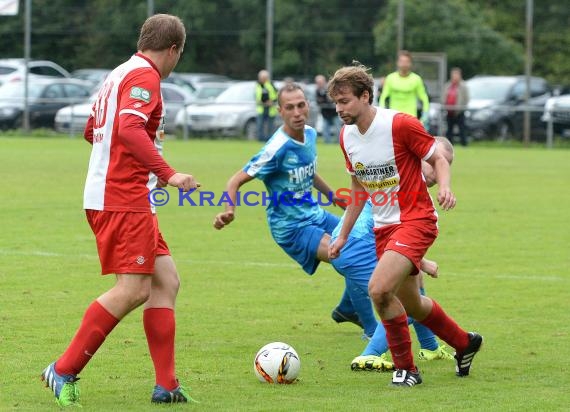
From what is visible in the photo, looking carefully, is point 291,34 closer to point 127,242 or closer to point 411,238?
point 411,238

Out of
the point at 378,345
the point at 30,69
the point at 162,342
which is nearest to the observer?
the point at 162,342

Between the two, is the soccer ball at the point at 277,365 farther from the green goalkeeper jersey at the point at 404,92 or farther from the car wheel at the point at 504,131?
the car wheel at the point at 504,131

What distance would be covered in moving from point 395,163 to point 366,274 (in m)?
1.09

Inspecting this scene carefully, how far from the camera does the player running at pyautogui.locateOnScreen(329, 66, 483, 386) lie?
6422mm

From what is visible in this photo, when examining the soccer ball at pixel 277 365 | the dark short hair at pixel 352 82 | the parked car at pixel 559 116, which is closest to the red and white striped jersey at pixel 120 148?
the dark short hair at pixel 352 82

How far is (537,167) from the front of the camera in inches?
945

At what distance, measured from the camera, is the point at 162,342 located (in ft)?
19.6

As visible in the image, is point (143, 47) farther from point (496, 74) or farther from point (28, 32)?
point (496, 74)

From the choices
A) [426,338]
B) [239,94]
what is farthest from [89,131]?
[239,94]

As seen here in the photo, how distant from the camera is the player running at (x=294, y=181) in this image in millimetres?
8273

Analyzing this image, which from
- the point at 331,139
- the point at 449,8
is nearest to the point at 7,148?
the point at 331,139

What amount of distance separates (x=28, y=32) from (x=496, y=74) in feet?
49.3

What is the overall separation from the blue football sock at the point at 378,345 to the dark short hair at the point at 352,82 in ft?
4.82

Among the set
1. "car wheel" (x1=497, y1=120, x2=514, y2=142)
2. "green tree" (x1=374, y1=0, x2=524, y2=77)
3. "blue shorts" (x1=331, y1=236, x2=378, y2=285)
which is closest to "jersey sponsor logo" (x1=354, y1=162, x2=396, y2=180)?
"blue shorts" (x1=331, y1=236, x2=378, y2=285)
